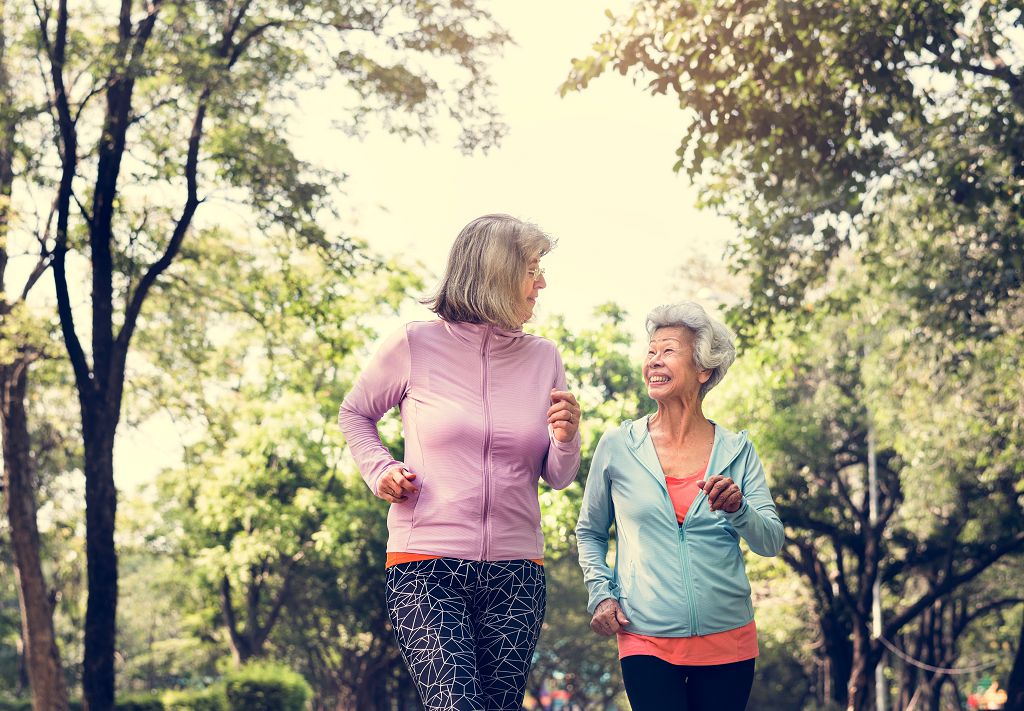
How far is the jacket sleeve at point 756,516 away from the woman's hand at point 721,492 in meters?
0.13

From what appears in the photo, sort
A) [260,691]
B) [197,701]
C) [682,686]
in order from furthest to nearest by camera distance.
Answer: [260,691] < [197,701] < [682,686]

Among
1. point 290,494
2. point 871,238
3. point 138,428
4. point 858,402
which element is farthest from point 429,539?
point 290,494

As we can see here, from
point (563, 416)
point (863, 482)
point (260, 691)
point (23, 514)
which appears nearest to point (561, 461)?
point (563, 416)

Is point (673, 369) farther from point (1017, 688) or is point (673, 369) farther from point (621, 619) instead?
point (1017, 688)

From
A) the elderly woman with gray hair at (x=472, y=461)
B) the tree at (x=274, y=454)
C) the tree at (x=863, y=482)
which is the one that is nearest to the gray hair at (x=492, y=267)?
the elderly woman with gray hair at (x=472, y=461)

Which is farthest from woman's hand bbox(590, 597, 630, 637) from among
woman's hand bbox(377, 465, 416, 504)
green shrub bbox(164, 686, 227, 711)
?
green shrub bbox(164, 686, 227, 711)

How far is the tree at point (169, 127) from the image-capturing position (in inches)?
529

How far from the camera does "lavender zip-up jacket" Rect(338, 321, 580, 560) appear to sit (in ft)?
11.4

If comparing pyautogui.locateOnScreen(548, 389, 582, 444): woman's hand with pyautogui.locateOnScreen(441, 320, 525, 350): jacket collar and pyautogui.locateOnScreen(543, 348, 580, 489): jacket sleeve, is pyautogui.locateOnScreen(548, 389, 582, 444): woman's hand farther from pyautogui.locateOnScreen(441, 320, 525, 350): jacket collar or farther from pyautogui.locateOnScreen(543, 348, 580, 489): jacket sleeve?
pyautogui.locateOnScreen(441, 320, 525, 350): jacket collar

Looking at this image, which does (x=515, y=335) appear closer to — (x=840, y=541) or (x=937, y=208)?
(x=937, y=208)

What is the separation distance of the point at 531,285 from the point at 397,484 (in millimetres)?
765

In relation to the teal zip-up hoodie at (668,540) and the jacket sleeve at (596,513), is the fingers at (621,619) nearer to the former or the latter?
the teal zip-up hoodie at (668,540)

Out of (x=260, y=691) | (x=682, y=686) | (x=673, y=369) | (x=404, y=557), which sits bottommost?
(x=260, y=691)

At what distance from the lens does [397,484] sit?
→ 344 centimetres
